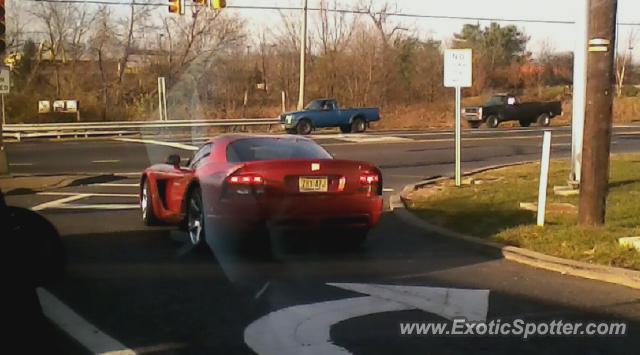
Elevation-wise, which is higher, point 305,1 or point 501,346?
point 305,1

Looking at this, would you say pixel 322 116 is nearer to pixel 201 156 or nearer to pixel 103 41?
pixel 103 41

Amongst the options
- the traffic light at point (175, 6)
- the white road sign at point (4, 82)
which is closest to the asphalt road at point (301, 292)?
the white road sign at point (4, 82)

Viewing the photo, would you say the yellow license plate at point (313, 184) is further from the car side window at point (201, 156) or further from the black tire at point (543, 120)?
the black tire at point (543, 120)

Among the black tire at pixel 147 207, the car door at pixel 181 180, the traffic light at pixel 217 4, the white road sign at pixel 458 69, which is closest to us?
the car door at pixel 181 180

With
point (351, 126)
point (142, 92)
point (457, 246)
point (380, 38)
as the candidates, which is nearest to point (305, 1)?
point (351, 126)

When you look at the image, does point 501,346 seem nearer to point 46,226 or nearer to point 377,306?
point 377,306

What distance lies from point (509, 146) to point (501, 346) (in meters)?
24.0

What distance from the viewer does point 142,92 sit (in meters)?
49.2

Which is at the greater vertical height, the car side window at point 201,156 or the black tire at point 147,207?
the car side window at point 201,156

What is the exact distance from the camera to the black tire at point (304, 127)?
125 ft

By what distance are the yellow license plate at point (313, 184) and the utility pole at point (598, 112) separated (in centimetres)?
312

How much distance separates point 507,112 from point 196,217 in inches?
1431

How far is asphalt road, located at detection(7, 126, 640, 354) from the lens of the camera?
18.7 feet

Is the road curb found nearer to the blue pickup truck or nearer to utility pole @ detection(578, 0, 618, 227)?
utility pole @ detection(578, 0, 618, 227)
